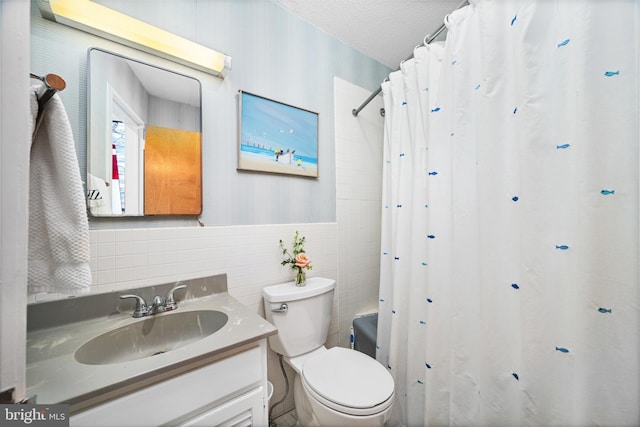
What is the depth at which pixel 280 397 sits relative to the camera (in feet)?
4.33

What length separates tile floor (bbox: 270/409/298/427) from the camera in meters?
1.28

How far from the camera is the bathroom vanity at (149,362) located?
0.54 meters

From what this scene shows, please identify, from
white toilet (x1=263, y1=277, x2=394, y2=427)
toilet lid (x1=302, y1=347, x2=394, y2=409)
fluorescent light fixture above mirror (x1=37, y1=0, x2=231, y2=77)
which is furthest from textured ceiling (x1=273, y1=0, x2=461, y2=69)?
toilet lid (x1=302, y1=347, x2=394, y2=409)

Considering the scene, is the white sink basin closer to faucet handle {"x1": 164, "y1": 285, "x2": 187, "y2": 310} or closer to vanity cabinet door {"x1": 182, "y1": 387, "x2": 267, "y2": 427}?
faucet handle {"x1": 164, "y1": 285, "x2": 187, "y2": 310}

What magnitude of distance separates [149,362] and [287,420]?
1077 millimetres

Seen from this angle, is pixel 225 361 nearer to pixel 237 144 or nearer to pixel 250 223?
pixel 250 223

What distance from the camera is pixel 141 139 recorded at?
978 millimetres

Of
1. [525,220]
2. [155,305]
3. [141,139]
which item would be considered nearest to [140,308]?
[155,305]

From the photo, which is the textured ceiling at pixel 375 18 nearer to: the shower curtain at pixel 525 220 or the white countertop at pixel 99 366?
the shower curtain at pixel 525 220

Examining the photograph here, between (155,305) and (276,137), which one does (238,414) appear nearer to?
(155,305)

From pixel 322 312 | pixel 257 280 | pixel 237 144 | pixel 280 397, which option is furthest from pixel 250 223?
pixel 280 397

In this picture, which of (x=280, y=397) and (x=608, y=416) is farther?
(x=280, y=397)

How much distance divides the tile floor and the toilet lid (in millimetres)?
484

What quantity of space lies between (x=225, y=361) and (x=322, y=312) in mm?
673
